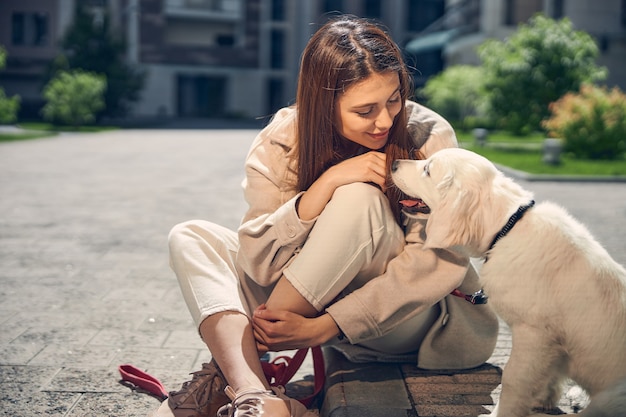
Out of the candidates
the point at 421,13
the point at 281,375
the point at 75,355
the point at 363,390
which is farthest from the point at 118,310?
the point at 421,13

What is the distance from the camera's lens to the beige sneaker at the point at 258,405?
8.08ft

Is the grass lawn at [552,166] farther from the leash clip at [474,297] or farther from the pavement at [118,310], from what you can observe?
the leash clip at [474,297]

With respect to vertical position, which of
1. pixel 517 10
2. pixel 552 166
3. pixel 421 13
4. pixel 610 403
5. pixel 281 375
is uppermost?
pixel 421 13

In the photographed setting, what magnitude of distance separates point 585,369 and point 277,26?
51.8 meters

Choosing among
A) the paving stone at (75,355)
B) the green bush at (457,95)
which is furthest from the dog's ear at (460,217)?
the green bush at (457,95)

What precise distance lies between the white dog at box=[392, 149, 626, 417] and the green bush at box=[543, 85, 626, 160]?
14.3m

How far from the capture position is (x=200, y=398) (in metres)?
2.72

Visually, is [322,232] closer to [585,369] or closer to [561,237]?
[561,237]

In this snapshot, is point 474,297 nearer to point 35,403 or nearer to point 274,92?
point 35,403

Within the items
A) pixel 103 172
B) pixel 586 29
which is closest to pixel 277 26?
pixel 586 29

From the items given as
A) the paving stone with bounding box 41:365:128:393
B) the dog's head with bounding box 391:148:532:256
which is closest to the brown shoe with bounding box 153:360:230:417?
the paving stone with bounding box 41:365:128:393

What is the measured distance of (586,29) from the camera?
102ft

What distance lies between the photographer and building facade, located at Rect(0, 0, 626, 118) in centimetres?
4581

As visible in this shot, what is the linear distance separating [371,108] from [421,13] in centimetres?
5445
